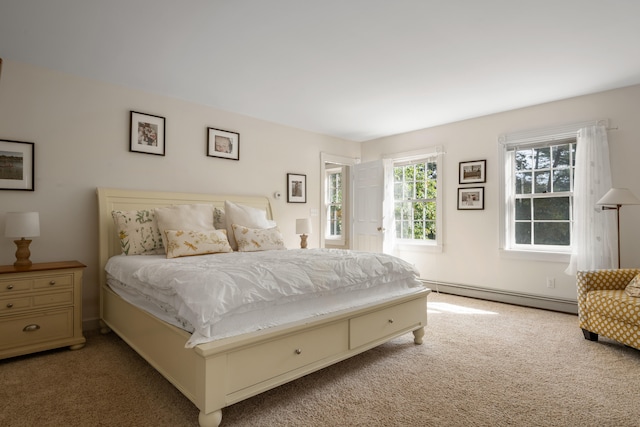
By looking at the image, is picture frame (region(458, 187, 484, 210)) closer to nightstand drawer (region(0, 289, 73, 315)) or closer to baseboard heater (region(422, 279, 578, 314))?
baseboard heater (region(422, 279, 578, 314))

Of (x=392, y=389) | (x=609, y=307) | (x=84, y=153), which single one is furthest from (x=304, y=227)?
(x=609, y=307)

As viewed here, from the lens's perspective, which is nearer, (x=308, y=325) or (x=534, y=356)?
(x=308, y=325)

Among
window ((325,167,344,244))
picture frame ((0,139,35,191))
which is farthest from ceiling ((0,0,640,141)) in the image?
window ((325,167,344,244))

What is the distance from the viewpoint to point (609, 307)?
2838 mm

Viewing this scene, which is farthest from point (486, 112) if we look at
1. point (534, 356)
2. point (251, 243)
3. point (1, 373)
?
point (1, 373)

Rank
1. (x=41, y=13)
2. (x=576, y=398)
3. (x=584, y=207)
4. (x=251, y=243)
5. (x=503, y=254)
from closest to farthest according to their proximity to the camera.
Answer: (x=576, y=398)
(x=41, y=13)
(x=251, y=243)
(x=584, y=207)
(x=503, y=254)

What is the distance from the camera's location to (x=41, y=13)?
7.80 feet

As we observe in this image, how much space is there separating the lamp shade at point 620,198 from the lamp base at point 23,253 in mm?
5153

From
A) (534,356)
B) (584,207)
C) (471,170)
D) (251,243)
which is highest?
(471,170)

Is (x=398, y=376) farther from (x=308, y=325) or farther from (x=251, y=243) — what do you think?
(x=251, y=243)

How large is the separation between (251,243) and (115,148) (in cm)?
173

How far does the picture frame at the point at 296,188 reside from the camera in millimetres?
5156

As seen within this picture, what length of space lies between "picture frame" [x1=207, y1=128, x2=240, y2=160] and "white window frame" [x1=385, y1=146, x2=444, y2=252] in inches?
101

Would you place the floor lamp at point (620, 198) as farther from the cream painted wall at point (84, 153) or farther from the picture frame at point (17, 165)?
the picture frame at point (17, 165)
